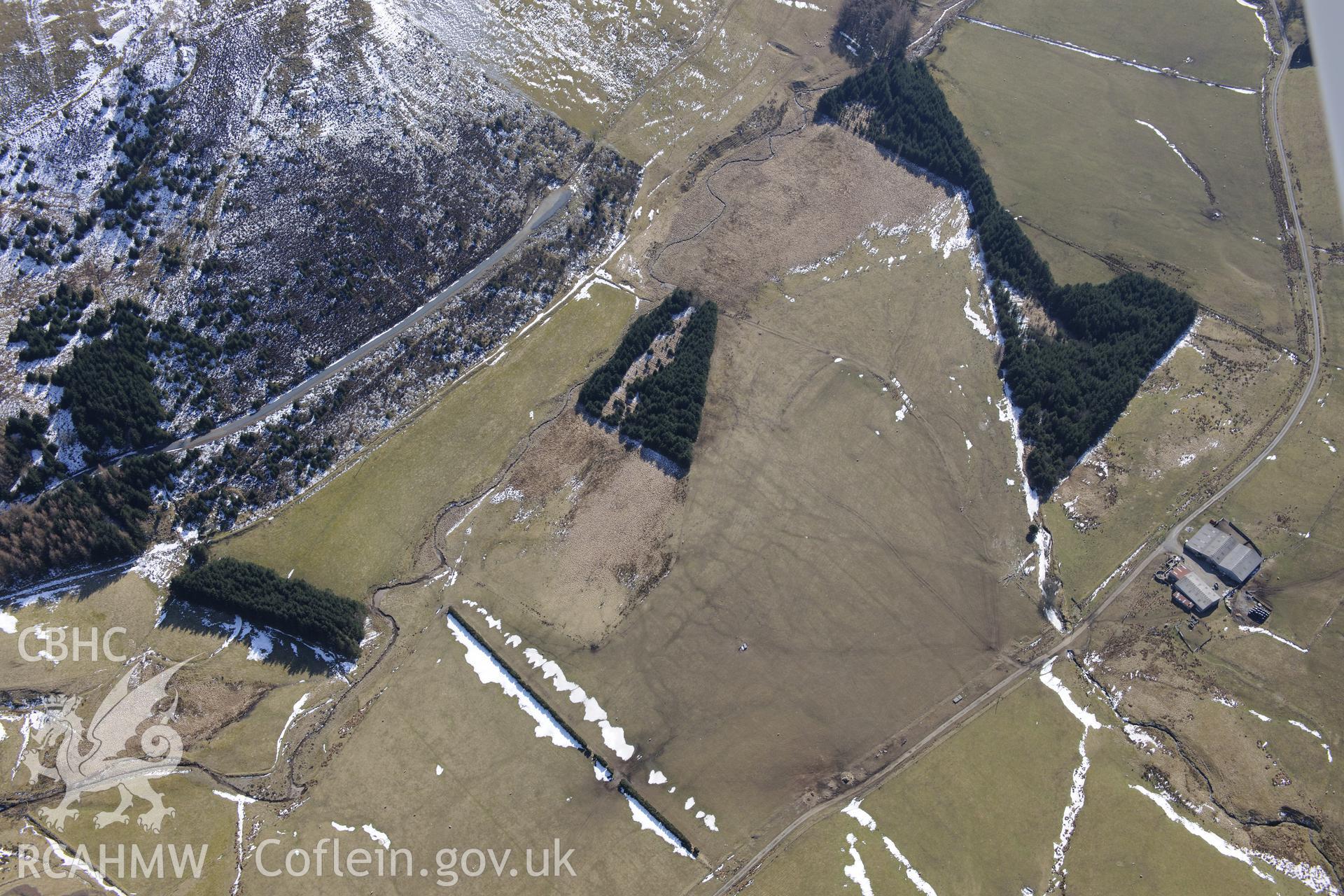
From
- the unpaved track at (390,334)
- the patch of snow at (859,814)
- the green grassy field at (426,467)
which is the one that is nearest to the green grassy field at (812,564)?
the patch of snow at (859,814)

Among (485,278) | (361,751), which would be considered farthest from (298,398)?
(361,751)

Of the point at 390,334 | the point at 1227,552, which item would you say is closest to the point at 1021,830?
the point at 1227,552

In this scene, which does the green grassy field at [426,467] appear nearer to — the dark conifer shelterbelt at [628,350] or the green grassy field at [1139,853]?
the dark conifer shelterbelt at [628,350]

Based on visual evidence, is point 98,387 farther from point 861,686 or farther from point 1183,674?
point 1183,674

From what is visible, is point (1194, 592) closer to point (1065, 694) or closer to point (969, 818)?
point (1065, 694)

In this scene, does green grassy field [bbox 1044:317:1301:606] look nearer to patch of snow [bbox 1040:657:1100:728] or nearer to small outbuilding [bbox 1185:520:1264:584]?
small outbuilding [bbox 1185:520:1264:584]

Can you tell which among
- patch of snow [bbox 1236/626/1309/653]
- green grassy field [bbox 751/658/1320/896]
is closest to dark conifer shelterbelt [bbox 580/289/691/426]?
green grassy field [bbox 751/658/1320/896]
